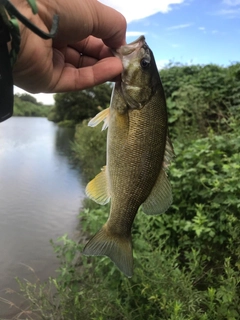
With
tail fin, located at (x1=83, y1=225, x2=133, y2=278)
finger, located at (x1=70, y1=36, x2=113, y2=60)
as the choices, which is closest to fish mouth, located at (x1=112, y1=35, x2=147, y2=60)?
finger, located at (x1=70, y1=36, x2=113, y2=60)

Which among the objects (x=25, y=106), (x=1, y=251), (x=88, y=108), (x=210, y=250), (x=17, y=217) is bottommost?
(x=25, y=106)

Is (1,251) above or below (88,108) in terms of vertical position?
above

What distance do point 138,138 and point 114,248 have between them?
2.12 ft

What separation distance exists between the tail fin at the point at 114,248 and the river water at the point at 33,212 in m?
2.32

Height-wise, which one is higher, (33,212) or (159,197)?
(159,197)

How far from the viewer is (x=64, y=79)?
1978mm

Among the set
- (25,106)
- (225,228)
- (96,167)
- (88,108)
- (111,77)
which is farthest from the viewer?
(25,106)

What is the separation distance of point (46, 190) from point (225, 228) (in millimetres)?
6135

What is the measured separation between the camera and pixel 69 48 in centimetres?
211

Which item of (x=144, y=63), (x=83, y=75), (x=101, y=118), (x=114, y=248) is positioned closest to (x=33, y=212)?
(x=114, y=248)

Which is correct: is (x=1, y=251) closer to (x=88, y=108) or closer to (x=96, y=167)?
(x=96, y=167)

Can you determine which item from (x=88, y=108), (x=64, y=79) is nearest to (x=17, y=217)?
(x=64, y=79)

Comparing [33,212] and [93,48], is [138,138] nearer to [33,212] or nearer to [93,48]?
[93,48]

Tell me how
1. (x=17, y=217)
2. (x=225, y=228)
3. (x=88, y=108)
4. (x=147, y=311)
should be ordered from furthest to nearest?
(x=88, y=108)
(x=17, y=217)
(x=225, y=228)
(x=147, y=311)
